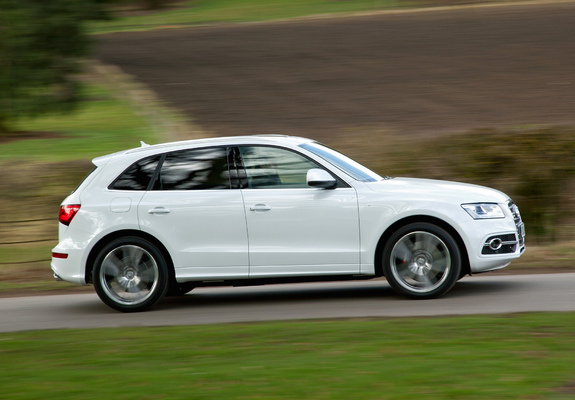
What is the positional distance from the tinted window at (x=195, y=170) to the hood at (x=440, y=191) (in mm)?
1500

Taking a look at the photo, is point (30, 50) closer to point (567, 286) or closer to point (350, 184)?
point (350, 184)

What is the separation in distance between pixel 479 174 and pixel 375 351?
278 inches

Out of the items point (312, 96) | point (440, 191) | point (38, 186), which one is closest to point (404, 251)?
point (440, 191)

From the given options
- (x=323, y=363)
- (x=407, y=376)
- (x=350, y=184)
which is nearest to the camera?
(x=407, y=376)

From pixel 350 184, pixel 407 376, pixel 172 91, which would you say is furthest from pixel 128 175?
pixel 172 91

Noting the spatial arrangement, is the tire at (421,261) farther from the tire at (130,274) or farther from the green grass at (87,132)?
the green grass at (87,132)

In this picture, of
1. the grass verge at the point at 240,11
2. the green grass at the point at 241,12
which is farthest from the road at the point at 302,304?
the green grass at the point at 241,12

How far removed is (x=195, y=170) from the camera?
8844 millimetres

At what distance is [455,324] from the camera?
717 centimetres

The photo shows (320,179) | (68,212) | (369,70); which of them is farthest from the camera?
(369,70)

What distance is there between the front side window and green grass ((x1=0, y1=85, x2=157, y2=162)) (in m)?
8.09

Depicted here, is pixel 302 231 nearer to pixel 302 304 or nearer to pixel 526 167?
pixel 302 304

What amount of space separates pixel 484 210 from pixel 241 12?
130 ft

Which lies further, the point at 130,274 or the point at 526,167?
the point at 526,167
